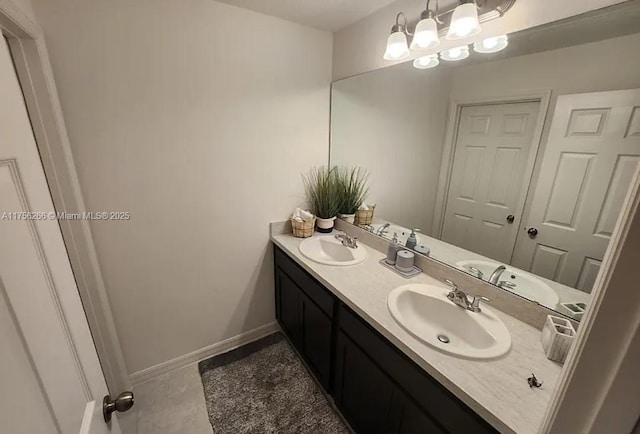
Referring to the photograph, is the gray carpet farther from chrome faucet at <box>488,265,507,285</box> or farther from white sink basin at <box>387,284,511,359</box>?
chrome faucet at <box>488,265,507,285</box>

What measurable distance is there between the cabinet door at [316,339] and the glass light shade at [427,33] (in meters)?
1.45

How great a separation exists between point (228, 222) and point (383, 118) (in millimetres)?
1306

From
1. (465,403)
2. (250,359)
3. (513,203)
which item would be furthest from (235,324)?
(513,203)

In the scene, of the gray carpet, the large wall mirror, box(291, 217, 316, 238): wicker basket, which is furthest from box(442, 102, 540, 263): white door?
the gray carpet

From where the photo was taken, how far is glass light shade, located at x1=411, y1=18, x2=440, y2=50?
118 cm

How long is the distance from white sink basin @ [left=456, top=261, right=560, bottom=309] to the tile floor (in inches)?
67.9

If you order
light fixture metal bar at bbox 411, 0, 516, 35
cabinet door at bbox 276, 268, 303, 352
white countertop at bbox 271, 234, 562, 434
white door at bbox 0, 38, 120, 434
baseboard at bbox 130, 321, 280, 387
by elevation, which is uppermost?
light fixture metal bar at bbox 411, 0, 516, 35

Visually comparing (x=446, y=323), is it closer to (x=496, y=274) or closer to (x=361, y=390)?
(x=496, y=274)

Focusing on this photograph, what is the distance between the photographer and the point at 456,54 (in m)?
1.28

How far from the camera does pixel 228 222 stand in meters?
1.80

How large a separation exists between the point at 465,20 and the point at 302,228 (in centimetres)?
142

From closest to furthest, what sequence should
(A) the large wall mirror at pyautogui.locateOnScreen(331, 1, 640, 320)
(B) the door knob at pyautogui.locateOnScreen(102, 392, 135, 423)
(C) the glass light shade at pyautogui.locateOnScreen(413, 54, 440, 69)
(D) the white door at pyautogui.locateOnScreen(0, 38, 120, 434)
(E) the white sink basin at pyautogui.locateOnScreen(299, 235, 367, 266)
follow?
(D) the white door at pyautogui.locateOnScreen(0, 38, 120, 434) → (B) the door knob at pyautogui.locateOnScreen(102, 392, 135, 423) → (A) the large wall mirror at pyautogui.locateOnScreen(331, 1, 640, 320) → (C) the glass light shade at pyautogui.locateOnScreen(413, 54, 440, 69) → (E) the white sink basin at pyautogui.locateOnScreen(299, 235, 367, 266)

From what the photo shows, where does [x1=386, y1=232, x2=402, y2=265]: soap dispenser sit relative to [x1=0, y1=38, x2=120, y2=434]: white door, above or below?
below

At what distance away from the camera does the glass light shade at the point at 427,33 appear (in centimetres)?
118
